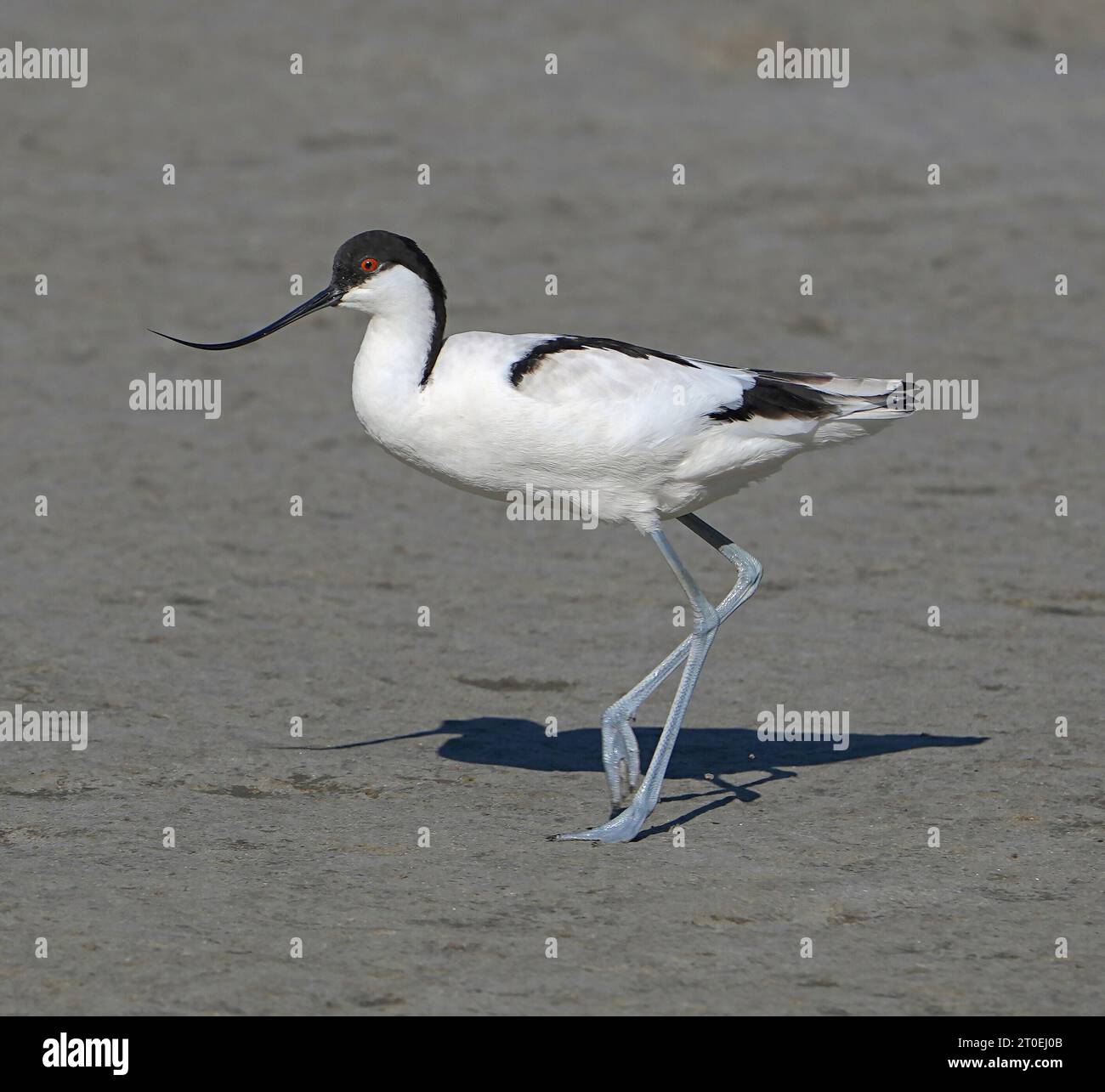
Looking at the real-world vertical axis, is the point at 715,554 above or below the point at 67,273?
below

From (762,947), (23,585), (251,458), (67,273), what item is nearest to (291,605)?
(23,585)

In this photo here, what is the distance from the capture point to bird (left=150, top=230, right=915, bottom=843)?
5969mm

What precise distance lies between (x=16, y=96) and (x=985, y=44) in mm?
9929

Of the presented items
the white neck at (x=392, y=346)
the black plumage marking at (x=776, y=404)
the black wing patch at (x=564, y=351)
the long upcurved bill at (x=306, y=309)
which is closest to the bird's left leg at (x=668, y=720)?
the black plumage marking at (x=776, y=404)

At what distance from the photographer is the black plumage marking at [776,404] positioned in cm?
620

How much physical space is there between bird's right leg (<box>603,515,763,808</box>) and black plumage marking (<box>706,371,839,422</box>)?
564 millimetres

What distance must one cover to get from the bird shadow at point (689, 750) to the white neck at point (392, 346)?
1425 mm

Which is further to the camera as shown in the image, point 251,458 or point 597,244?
point 597,244

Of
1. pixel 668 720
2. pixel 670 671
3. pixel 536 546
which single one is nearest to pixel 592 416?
pixel 670 671

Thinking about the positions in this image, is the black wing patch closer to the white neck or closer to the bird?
the bird

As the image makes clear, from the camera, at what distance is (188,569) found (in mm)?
8906

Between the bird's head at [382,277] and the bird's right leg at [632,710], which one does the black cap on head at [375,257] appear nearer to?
the bird's head at [382,277]

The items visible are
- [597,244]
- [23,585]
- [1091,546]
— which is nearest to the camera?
[23,585]
